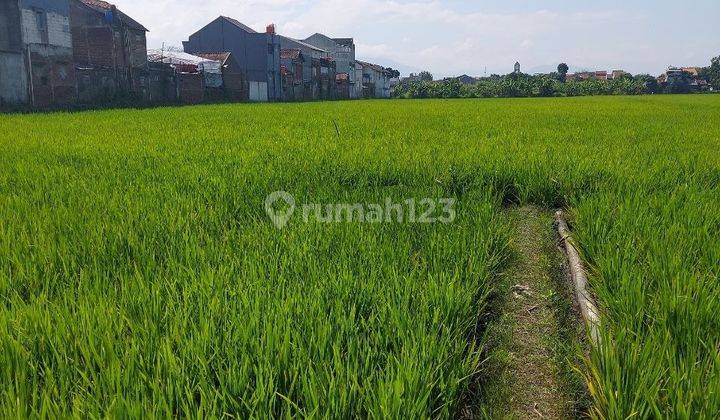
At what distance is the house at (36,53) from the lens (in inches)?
743

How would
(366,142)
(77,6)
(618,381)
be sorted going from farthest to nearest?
1. (77,6)
2. (366,142)
3. (618,381)

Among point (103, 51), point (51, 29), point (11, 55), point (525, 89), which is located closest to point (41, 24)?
point (51, 29)

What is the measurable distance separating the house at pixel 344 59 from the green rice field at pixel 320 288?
50.6 meters

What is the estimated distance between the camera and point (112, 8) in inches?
950

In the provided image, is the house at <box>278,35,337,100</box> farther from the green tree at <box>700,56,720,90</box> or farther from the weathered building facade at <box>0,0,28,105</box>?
the green tree at <box>700,56,720,90</box>

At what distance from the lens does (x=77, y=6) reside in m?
23.4

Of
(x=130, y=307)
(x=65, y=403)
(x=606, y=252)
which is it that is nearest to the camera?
(x=65, y=403)

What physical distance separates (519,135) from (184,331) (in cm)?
640

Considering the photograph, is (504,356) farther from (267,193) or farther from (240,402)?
(267,193)

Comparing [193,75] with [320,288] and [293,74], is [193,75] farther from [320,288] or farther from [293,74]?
[320,288]

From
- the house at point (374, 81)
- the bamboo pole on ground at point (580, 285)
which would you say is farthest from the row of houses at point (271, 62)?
the bamboo pole on ground at point (580, 285)

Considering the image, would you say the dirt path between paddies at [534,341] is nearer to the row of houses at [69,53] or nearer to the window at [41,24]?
the row of houses at [69,53]

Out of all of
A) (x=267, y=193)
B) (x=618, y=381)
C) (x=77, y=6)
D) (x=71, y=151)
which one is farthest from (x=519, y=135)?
(x=77, y=6)

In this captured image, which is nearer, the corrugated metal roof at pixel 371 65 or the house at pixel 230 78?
the house at pixel 230 78
